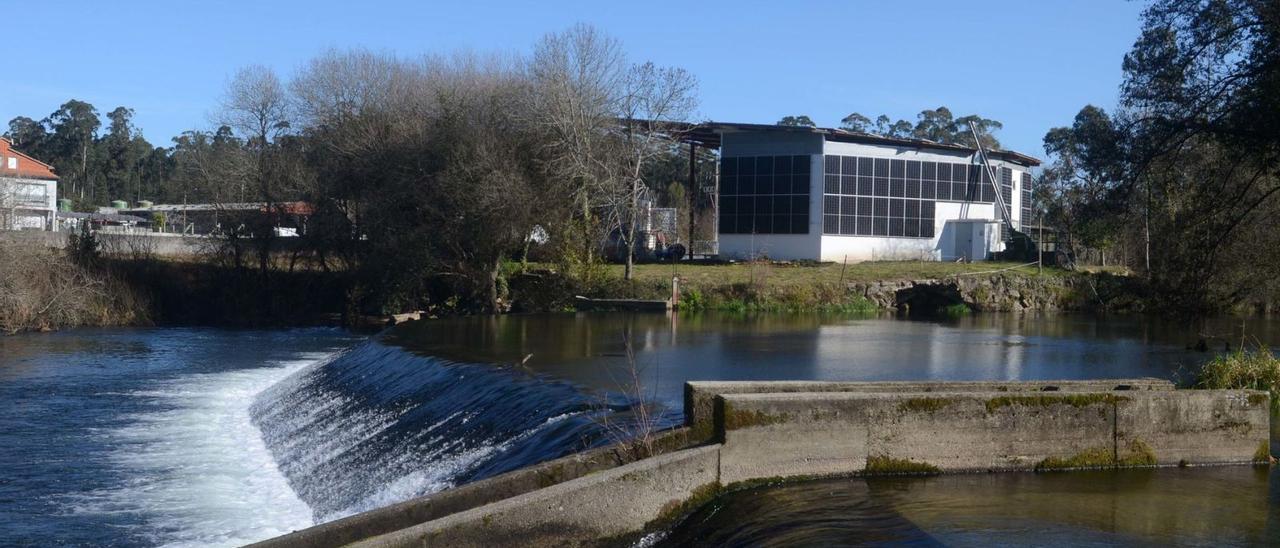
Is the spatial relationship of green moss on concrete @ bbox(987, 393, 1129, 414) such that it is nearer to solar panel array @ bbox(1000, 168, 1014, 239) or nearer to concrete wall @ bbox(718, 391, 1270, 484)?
concrete wall @ bbox(718, 391, 1270, 484)

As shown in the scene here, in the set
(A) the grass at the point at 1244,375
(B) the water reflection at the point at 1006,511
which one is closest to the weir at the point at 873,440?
(B) the water reflection at the point at 1006,511

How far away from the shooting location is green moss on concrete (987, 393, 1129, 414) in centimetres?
1191

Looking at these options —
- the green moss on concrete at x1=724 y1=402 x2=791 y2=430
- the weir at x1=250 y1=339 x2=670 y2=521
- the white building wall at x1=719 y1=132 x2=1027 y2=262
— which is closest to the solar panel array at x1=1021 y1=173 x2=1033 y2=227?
the white building wall at x1=719 y1=132 x2=1027 y2=262

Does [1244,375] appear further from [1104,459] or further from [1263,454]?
[1104,459]

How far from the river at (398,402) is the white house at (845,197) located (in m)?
22.0

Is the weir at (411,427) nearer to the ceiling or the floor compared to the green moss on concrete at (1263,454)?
nearer to the floor

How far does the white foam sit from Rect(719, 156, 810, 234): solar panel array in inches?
1510

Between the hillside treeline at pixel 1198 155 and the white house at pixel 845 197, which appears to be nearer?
the hillside treeline at pixel 1198 155

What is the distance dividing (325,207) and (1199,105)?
3668 centimetres

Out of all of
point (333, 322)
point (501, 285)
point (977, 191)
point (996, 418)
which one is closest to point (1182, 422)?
point (996, 418)

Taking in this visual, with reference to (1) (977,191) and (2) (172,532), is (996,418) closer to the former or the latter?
(2) (172,532)

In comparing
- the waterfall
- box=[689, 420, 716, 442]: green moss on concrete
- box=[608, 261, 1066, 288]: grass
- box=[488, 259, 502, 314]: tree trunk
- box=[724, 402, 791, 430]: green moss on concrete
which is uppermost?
box=[608, 261, 1066, 288]: grass

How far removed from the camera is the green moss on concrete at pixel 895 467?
11758 millimetres

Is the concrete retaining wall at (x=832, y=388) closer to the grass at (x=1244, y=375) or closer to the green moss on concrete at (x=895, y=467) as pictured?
the green moss on concrete at (x=895, y=467)
